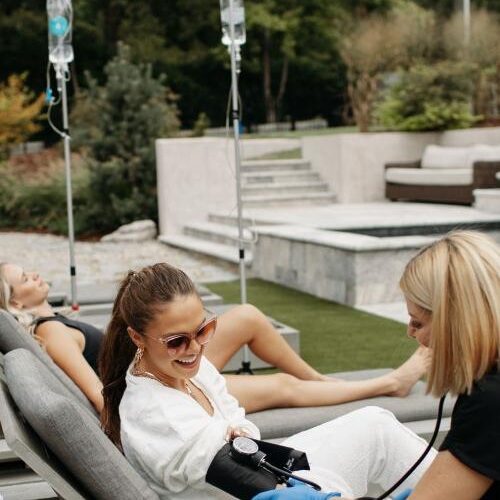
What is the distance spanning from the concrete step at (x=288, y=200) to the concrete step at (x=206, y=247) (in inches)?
53.4

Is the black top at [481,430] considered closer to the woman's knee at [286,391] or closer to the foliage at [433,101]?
the woman's knee at [286,391]

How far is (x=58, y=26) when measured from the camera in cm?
695

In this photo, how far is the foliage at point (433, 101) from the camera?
1574 centimetres

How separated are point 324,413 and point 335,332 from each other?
3291 millimetres

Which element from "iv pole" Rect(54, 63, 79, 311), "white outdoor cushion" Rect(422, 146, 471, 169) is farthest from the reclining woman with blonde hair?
"white outdoor cushion" Rect(422, 146, 471, 169)

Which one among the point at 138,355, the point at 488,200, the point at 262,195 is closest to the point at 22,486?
the point at 138,355

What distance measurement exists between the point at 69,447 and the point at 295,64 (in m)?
29.6

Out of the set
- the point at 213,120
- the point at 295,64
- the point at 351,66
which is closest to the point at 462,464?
the point at 351,66

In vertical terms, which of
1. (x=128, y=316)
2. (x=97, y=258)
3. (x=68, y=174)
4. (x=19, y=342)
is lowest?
(x=97, y=258)

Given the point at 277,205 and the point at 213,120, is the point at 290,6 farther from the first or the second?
the point at 277,205

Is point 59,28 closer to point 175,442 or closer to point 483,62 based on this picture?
point 175,442

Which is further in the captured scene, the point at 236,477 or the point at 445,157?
the point at 445,157

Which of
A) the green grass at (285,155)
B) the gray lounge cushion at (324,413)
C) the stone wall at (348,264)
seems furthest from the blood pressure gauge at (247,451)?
the green grass at (285,155)

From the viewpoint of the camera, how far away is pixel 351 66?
19047 millimetres
